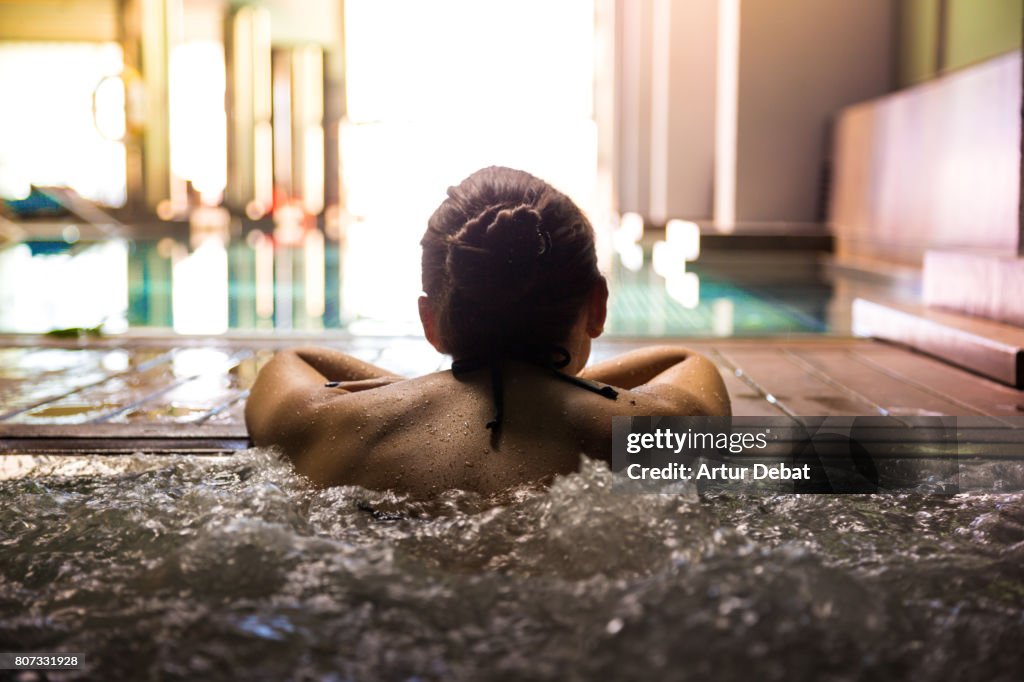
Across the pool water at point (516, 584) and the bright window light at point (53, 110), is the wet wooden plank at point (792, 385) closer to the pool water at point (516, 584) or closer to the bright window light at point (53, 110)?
the pool water at point (516, 584)

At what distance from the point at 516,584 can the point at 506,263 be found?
0.49 meters

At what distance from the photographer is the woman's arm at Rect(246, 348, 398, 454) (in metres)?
1.86

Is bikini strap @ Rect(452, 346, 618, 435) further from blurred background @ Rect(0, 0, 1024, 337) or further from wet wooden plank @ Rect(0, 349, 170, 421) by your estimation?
wet wooden plank @ Rect(0, 349, 170, 421)

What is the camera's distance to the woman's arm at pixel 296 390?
1858 mm

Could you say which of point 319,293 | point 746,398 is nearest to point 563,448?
point 746,398

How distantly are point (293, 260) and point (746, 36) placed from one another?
4930 mm

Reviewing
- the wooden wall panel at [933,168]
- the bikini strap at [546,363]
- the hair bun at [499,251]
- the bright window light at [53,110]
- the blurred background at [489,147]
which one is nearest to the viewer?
the hair bun at [499,251]

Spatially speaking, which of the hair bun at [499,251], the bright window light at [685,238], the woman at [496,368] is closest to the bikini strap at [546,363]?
the woman at [496,368]

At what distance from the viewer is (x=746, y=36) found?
895 cm

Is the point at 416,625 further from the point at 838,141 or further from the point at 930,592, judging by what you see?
the point at 838,141

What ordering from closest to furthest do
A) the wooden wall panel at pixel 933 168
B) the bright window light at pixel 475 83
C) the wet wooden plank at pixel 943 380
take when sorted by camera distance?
1. the wet wooden plank at pixel 943 380
2. the wooden wall panel at pixel 933 168
3. the bright window light at pixel 475 83

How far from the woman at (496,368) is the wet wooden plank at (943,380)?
1.49m

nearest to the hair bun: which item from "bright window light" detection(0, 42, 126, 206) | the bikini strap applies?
the bikini strap

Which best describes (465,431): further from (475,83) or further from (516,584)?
(475,83)
